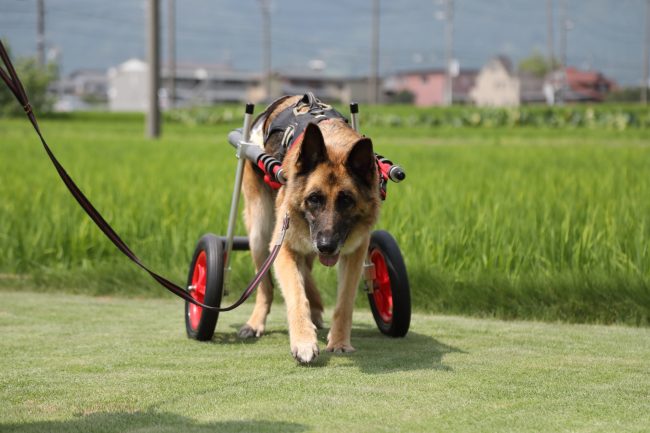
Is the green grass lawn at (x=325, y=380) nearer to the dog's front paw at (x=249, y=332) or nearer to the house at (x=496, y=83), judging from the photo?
the dog's front paw at (x=249, y=332)

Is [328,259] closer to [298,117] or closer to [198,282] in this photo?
[298,117]

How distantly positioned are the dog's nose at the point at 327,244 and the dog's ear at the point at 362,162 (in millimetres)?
356

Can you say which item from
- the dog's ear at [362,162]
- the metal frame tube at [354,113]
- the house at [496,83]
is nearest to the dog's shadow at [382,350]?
the dog's ear at [362,162]

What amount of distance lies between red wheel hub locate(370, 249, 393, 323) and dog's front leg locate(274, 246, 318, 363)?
23.1 inches

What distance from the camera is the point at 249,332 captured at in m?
5.71

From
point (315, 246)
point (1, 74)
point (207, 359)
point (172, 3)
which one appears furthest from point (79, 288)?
point (172, 3)

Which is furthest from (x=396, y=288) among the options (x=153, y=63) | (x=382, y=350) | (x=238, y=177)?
(x=153, y=63)

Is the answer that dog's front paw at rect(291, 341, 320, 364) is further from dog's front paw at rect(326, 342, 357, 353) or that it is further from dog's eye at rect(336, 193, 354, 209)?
dog's eye at rect(336, 193, 354, 209)

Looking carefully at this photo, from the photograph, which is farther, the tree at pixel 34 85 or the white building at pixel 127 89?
the white building at pixel 127 89

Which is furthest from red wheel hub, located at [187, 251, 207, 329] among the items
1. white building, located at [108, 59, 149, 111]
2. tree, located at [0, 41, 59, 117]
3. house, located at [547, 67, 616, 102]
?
white building, located at [108, 59, 149, 111]

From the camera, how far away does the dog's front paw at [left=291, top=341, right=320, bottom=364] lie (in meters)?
4.61

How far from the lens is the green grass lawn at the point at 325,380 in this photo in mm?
3674

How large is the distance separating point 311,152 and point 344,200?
28cm

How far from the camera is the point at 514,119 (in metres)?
41.2
